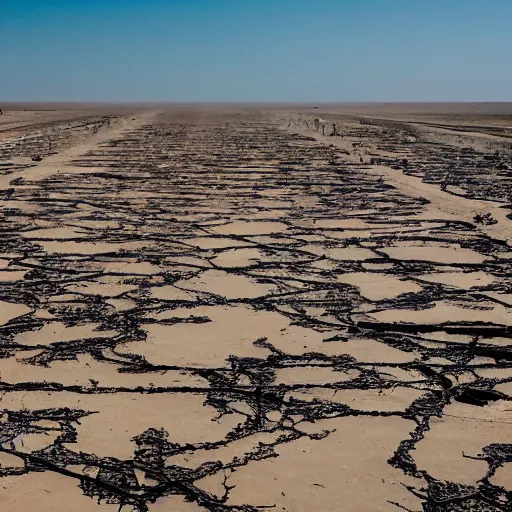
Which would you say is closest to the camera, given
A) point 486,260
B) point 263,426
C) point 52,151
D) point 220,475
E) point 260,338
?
point 220,475

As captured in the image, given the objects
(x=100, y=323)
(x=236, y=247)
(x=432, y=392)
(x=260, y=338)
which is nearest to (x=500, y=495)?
(x=432, y=392)

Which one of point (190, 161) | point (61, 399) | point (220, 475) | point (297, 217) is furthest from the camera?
point (190, 161)

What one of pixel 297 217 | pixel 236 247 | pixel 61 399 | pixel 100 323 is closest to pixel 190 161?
pixel 297 217

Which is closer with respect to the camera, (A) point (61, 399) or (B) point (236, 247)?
(A) point (61, 399)

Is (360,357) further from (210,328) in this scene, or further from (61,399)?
(61,399)

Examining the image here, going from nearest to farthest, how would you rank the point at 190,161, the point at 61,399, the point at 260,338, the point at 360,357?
the point at 61,399
the point at 360,357
the point at 260,338
the point at 190,161

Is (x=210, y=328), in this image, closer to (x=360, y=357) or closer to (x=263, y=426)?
(x=360, y=357)
